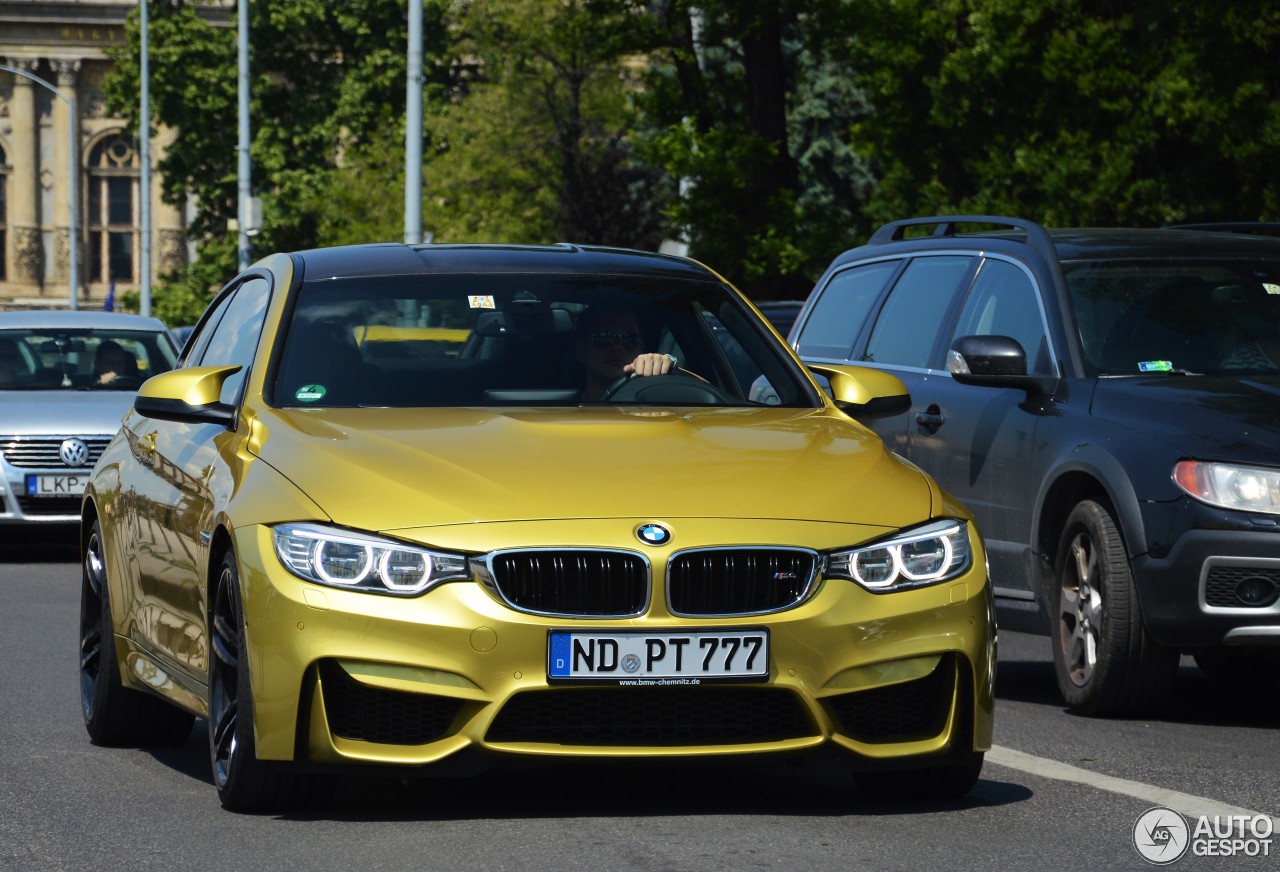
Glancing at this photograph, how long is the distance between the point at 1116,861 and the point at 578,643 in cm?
132

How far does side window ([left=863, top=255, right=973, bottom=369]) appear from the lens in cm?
1062

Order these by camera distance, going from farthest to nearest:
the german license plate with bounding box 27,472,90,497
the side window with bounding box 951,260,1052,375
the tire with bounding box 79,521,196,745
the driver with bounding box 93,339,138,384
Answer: the driver with bounding box 93,339,138,384 < the german license plate with bounding box 27,472,90,497 < the side window with bounding box 951,260,1052,375 < the tire with bounding box 79,521,196,745

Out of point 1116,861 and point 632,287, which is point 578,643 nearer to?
point 1116,861

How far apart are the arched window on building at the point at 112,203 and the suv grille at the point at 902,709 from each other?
84.1 meters

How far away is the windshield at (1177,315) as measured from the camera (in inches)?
368

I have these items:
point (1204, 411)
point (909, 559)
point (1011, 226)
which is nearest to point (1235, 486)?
point (1204, 411)

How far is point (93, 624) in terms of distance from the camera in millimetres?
8336

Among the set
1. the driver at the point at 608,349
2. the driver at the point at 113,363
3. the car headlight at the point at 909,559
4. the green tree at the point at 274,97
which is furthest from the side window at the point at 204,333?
the green tree at the point at 274,97

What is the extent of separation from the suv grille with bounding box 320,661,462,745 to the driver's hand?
1.72m

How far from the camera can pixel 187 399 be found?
6.93 meters

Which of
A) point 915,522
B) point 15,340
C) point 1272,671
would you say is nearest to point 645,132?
point 15,340

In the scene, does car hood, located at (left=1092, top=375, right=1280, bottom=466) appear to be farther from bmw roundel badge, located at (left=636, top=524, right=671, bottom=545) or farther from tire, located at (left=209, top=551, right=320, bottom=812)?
tire, located at (left=209, top=551, right=320, bottom=812)

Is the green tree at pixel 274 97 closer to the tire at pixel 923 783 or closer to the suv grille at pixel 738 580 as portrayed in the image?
the tire at pixel 923 783

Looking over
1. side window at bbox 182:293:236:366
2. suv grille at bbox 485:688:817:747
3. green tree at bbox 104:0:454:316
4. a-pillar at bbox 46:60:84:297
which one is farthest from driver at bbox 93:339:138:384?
a-pillar at bbox 46:60:84:297
